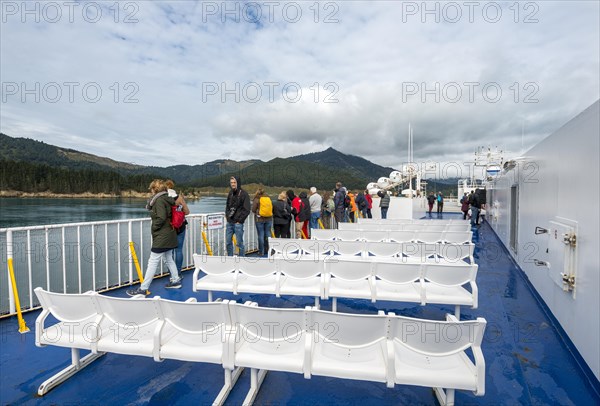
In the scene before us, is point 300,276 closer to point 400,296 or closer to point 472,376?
point 400,296

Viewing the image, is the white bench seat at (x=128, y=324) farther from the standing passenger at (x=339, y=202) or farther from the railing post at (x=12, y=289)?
the standing passenger at (x=339, y=202)

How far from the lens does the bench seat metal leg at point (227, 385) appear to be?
2.40 meters

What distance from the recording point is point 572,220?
3307 millimetres

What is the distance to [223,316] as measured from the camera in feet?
7.80

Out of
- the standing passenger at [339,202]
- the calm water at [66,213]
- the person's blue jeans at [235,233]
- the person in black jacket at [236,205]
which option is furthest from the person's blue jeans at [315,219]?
the calm water at [66,213]

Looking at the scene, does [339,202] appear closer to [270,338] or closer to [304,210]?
[304,210]

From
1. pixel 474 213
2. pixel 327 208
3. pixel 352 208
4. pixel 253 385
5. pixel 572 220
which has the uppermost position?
pixel 572 220

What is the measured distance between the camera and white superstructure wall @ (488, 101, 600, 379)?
279 centimetres

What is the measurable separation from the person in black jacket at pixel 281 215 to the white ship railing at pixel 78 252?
2.99ft

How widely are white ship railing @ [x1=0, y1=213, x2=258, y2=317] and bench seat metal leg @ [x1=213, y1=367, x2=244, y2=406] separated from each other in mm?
2693

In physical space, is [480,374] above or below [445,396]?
above

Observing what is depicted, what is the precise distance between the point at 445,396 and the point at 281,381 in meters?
1.27

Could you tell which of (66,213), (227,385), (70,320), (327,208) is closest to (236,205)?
(70,320)

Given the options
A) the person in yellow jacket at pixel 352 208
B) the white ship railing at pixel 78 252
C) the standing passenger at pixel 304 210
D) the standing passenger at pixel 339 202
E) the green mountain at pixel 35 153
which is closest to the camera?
the white ship railing at pixel 78 252
